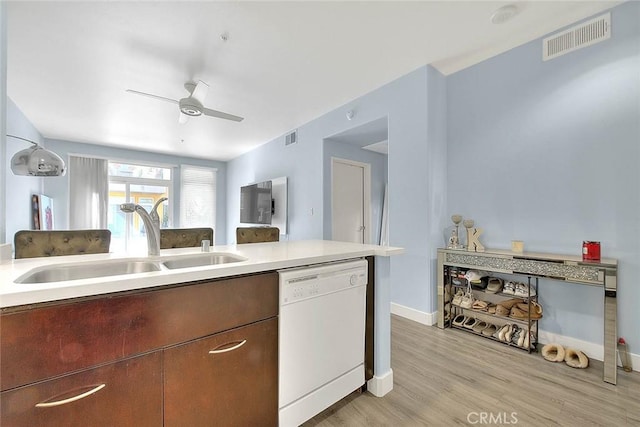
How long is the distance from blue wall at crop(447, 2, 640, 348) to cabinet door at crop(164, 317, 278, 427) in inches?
95.9

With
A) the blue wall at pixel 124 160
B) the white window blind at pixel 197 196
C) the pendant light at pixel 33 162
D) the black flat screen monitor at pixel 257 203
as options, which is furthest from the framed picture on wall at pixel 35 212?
the pendant light at pixel 33 162

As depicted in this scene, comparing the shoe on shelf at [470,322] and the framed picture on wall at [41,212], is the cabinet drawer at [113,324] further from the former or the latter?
the framed picture on wall at [41,212]

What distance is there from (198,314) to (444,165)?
2.82 metres

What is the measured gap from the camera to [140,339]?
879mm

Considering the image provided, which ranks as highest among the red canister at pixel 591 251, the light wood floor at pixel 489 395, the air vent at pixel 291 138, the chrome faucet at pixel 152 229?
the air vent at pixel 291 138

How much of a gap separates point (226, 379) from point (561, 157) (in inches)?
115

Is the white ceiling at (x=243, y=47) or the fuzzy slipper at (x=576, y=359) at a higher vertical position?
the white ceiling at (x=243, y=47)

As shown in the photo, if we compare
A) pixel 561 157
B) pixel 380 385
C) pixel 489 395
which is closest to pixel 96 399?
pixel 380 385

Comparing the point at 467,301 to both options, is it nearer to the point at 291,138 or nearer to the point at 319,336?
the point at 319,336

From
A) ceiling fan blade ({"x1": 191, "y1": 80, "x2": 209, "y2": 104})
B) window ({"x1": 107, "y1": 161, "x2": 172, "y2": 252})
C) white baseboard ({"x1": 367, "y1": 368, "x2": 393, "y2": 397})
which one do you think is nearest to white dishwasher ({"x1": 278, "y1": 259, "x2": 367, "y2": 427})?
white baseboard ({"x1": 367, "y1": 368, "x2": 393, "y2": 397})

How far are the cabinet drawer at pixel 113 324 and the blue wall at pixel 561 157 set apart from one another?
2526 millimetres

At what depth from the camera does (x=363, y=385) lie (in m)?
1.64

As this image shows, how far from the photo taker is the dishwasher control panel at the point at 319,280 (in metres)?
1.23

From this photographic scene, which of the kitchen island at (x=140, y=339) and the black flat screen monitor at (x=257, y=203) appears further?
the black flat screen monitor at (x=257, y=203)
